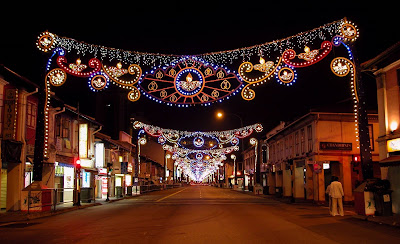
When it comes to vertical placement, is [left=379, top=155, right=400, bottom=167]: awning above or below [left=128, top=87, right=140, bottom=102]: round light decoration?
below

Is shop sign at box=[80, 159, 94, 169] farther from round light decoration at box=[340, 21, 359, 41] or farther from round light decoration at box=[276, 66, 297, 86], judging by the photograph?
round light decoration at box=[340, 21, 359, 41]

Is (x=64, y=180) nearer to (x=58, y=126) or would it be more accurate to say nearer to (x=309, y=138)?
(x=58, y=126)

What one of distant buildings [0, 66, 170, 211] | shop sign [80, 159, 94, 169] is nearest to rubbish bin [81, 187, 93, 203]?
distant buildings [0, 66, 170, 211]

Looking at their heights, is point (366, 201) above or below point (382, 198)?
below

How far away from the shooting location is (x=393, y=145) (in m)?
19.0

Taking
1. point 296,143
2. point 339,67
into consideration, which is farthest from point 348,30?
point 296,143

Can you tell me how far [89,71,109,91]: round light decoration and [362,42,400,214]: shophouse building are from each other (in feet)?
43.6

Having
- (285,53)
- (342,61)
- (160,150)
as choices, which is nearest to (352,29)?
(342,61)

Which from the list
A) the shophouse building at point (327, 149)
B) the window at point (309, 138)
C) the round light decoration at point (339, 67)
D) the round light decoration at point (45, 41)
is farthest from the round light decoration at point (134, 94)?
the window at point (309, 138)

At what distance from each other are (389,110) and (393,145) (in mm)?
1822

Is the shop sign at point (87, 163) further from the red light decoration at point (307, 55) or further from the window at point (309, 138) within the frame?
the red light decoration at point (307, 55)

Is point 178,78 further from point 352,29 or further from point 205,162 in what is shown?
point 205,162

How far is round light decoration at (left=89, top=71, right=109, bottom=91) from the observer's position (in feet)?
66.4

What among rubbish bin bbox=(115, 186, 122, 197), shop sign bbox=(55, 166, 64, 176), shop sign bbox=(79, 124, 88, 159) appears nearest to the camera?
shop sign bbox=(55, 166, 64, 176)
